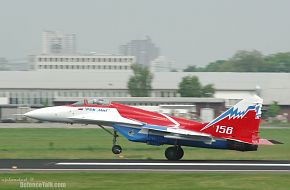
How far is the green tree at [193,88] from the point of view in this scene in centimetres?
10700

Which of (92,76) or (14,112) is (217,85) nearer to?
(92,76)

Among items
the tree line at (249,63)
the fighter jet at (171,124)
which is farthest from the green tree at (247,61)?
the fighter jet at (171,124)

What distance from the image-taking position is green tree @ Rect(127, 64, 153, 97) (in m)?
113

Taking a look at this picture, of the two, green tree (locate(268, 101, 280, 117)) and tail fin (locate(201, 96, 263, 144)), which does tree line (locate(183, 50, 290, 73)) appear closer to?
green tree (locate(268, 101, 280, 117))

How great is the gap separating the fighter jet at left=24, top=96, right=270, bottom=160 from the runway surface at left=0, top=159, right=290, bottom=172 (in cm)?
97

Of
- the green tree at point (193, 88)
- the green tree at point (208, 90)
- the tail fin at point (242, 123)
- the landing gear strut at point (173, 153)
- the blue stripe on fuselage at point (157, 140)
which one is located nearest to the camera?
the tail fin at point (242, 123)

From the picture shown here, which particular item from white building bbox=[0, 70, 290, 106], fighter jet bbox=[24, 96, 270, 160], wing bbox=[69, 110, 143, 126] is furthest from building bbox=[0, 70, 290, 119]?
wing bbox=[69, 110, 143, 126]

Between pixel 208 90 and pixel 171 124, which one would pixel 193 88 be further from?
pixel 171 124

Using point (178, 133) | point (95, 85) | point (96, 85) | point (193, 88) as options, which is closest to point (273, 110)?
point (193, 88)

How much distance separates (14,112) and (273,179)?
7626 centimetres

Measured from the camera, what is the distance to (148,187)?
59.4ft

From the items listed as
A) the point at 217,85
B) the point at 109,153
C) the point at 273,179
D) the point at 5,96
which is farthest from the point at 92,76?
the point at 273,179

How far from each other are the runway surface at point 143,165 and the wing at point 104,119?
196 cm

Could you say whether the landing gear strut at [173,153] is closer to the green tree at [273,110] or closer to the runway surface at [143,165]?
the runway surface at [143,165]
